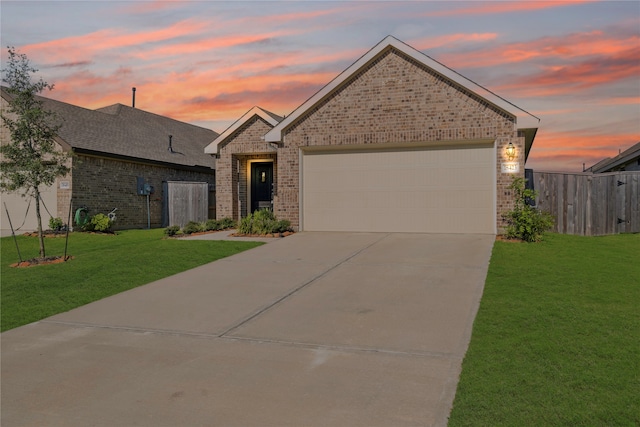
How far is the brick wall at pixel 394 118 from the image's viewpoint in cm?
1356

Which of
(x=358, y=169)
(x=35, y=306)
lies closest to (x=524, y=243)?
(x=358, y=169)

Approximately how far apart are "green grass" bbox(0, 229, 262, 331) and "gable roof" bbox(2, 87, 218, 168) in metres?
6.20

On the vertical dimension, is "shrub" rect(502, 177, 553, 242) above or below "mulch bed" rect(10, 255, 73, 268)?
above

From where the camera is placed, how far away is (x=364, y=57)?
14.5 meters

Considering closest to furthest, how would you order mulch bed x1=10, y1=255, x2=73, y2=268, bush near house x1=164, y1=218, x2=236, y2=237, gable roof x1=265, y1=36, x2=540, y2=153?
mulch bed x1=10, y1=255, x2=73, y2=268
gable roof x1=265, y1=36, x2=540, y2=153
bush near house x1=164, y1=218, x2=236, y2=237

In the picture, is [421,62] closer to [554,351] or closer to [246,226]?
[246,226]

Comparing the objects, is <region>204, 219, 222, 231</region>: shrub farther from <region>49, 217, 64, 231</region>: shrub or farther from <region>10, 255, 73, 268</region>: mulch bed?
<region>10, 255, 73, 268</region>: mulch bed

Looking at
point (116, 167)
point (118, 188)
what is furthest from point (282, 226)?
point (116, 167)

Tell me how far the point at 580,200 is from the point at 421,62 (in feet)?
21.0

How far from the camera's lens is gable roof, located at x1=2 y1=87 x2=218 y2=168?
20000 millimetres

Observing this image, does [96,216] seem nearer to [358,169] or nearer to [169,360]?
[358,169]

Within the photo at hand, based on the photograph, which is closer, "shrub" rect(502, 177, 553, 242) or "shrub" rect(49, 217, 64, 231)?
"shrub" rect(502, 177, 553, 242)

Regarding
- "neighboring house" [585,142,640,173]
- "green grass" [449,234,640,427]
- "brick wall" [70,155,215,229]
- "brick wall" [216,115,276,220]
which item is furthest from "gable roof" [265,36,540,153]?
"neighboring house" [585,142,640,173]

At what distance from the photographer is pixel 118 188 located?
67.8 feet
